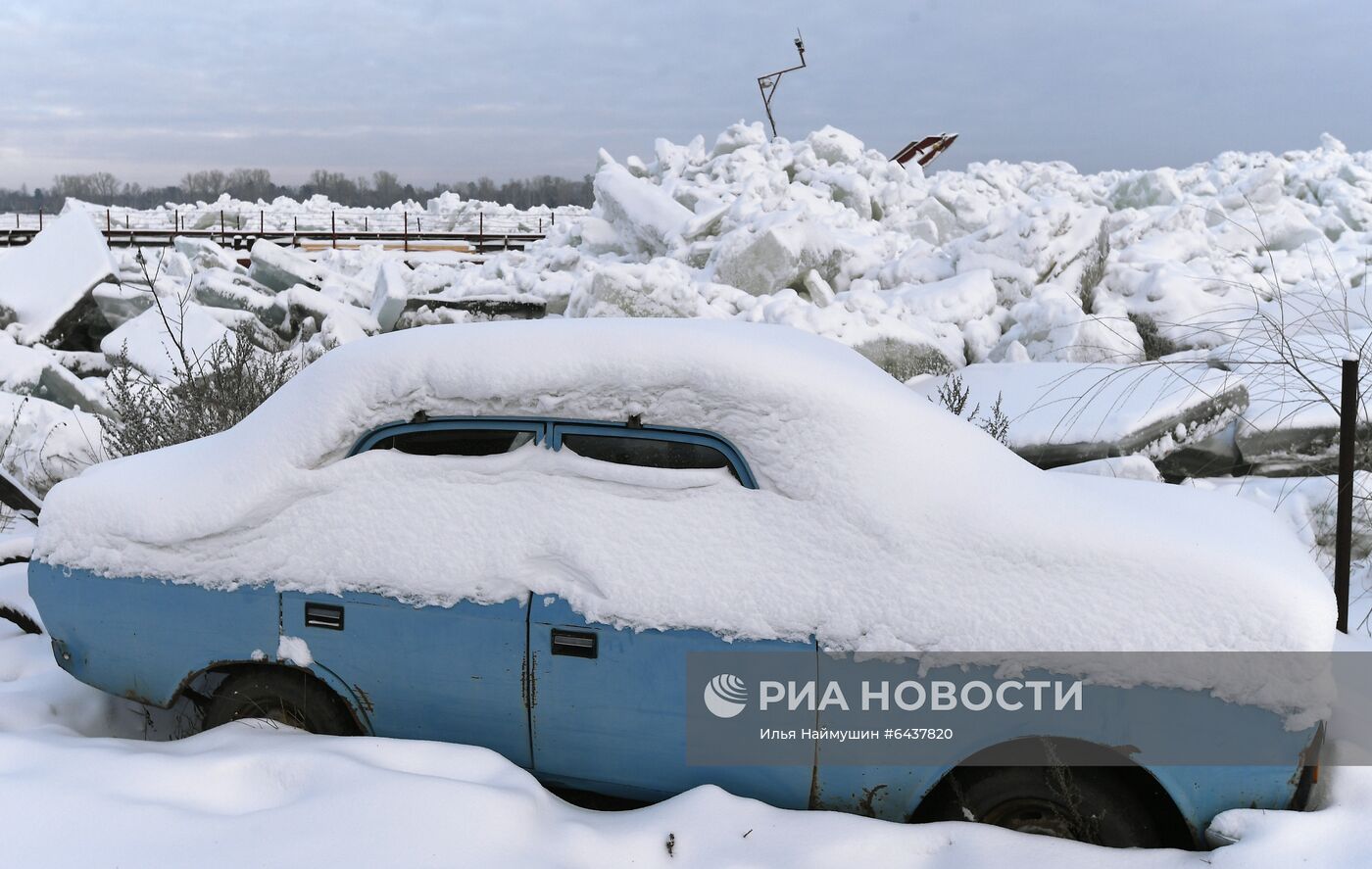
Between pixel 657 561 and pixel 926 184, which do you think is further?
pixel 926 184

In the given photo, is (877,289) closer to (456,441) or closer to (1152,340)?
(1152,340)

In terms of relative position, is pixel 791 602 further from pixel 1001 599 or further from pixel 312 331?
pixel 312 331

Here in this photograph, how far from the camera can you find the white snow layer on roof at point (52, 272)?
13523 mm

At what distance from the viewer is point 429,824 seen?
113 inches

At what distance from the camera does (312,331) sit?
14008 millimetres

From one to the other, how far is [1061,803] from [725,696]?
998mm

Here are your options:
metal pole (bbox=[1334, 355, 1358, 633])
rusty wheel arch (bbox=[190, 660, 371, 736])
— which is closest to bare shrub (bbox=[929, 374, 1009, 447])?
metal pole (bbox=[1334, 355, 1358, 633])

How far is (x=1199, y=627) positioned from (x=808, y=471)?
1.13m

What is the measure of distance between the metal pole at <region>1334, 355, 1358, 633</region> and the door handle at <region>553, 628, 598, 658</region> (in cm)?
302

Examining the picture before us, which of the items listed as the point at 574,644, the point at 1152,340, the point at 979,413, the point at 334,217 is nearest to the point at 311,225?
the point at 334,217

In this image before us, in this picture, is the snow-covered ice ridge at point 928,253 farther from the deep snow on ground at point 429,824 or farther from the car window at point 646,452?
the car window at point 646,452

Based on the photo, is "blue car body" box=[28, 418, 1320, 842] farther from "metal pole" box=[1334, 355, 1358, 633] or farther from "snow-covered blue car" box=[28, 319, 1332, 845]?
"metal pole" box=[1334, 355, 1358, 633]

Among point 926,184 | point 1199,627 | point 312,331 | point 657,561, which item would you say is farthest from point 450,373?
point 926,184

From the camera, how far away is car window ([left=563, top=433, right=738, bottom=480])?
320 cm
